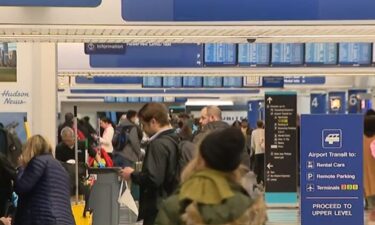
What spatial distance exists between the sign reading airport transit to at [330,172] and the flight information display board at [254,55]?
Answer: 421cm

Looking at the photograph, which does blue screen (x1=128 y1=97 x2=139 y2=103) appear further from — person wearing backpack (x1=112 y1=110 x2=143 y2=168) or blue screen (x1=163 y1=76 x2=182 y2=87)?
person wearing backpack (x1=112 y1=110 x2=143 y2=168)

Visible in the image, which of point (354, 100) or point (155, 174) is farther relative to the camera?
point (354, 100)

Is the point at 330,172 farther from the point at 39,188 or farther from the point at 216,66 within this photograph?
the point at 216,66

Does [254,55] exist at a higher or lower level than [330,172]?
higher

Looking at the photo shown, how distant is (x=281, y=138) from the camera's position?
13.9m

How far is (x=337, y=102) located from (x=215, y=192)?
17.8 meters

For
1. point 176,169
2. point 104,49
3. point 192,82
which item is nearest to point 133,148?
point 104,49

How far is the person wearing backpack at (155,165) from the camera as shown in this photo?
520 centimetres

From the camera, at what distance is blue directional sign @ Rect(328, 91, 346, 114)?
2047 cm

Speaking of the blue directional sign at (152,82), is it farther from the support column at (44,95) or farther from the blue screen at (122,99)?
the support column at (44,95)

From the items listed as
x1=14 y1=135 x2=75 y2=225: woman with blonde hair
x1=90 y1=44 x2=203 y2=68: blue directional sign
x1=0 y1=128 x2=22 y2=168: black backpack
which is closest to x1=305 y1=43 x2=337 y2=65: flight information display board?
x1=90 y1=44 x2=203 y2=68: blue directional sign

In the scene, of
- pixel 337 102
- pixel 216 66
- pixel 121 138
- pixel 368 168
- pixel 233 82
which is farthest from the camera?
pixel 337 102

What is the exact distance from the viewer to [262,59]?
1320 centimetres

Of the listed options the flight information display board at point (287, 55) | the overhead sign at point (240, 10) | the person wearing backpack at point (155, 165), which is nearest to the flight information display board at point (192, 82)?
the flight information display board at point (287, 55)
